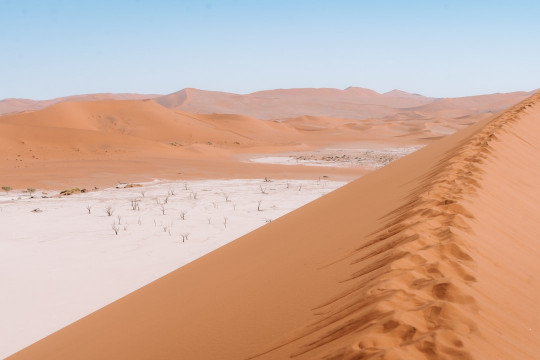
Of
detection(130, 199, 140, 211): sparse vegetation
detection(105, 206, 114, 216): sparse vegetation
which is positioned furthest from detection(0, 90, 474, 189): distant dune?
detection(105, 206, 114, 216): sparse vegetation

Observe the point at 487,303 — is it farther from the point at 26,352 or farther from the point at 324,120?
the point at 324,120

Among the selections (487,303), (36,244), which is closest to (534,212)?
(487,303)

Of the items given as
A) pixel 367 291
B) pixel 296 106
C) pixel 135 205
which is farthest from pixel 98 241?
pixel 296 106

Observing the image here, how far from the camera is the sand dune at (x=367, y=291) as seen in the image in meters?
2.00

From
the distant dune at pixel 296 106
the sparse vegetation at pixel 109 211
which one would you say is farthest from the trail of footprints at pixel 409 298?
the distant dune at pixel 296 106

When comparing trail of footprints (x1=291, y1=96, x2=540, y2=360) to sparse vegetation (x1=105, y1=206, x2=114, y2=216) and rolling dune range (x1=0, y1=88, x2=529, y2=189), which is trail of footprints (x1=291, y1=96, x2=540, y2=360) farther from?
rolling dune range (x1=0, y1=88, x2=529, y2=189)

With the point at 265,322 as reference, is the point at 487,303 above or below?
above

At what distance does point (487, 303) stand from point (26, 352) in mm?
3553

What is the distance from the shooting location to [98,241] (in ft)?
26.7

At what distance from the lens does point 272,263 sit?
169 inches

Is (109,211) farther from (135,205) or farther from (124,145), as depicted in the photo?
(124,145)

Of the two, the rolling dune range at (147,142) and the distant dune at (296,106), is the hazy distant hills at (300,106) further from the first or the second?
the rolling dune range at (147,142)

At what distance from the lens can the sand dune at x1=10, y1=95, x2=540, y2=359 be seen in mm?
1999

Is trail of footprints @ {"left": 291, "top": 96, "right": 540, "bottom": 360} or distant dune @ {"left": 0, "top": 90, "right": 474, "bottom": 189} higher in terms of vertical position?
trail of footprints @ {"left": 291, "top": 96, "right": 540, "bottom": 360}
